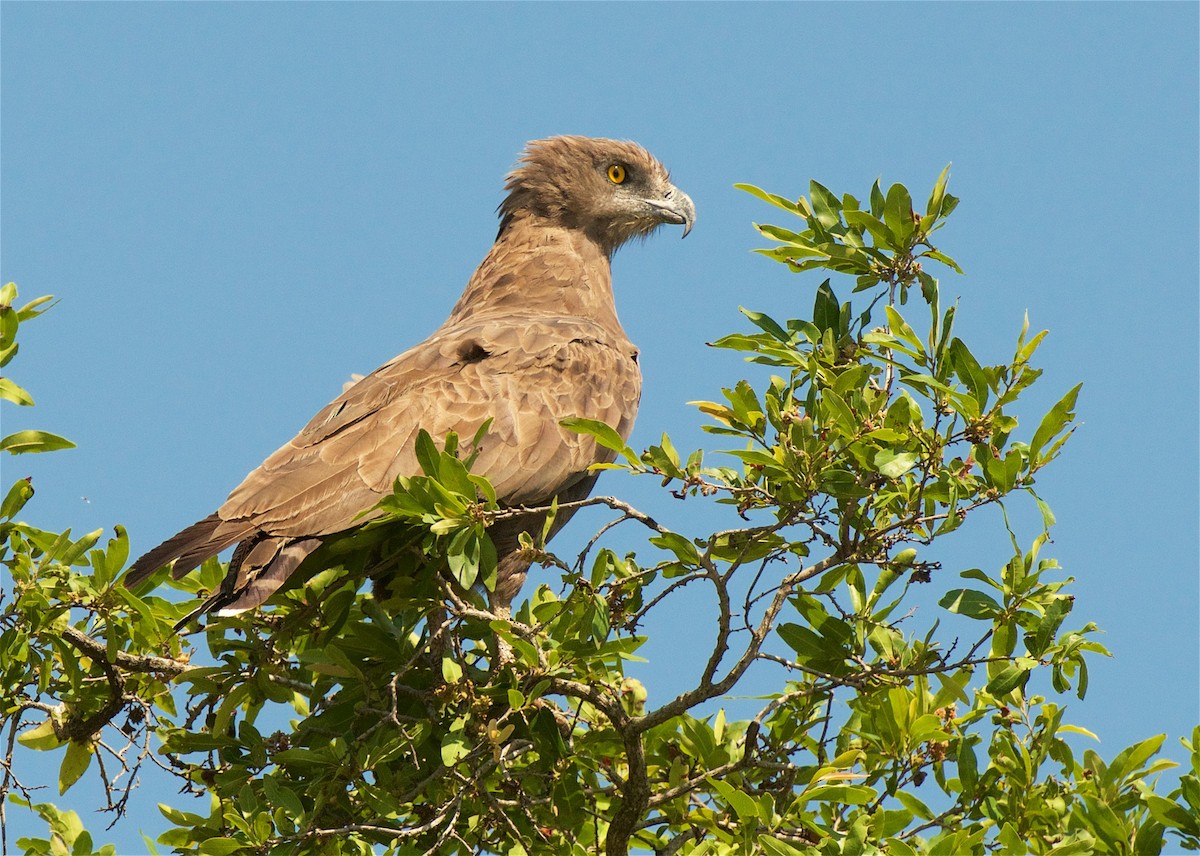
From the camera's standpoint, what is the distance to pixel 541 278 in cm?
700

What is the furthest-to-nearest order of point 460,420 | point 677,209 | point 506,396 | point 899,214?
point 677,209, point 506,396, point 460,420, point 899,214

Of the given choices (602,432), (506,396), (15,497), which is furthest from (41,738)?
(602,432)

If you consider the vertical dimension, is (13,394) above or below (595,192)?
below

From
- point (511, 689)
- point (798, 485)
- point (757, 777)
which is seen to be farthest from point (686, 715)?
point (798, 485)

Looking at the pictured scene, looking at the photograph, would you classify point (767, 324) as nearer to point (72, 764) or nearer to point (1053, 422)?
point (1053, 422)

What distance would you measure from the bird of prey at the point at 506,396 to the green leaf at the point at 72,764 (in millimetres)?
887

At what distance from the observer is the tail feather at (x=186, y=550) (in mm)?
4230

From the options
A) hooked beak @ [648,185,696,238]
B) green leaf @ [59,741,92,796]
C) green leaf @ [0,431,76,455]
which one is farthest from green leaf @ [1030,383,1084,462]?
hooked beak @ [648,185,696,238]

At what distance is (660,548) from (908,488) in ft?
2.37

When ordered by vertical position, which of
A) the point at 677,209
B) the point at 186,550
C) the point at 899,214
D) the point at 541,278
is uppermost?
the point at 677,209

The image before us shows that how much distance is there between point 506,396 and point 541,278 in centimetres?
171

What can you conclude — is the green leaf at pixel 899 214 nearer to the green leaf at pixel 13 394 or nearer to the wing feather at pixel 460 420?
the wing feather at pixel 460 420

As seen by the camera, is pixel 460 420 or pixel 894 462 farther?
pixel 460 420

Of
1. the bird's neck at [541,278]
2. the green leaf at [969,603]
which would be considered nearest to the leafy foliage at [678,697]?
the green leaf at [969,603]
